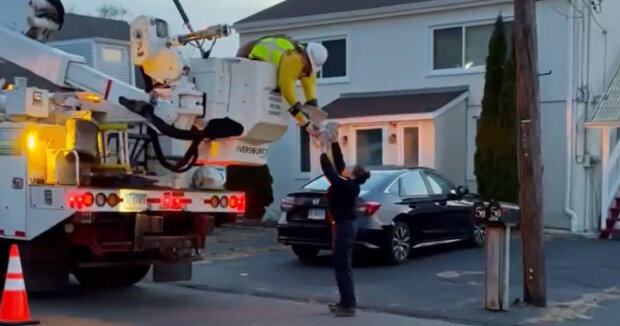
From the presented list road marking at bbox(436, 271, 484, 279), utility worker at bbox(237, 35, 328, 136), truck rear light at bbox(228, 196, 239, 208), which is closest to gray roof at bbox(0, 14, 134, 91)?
truck rear light at bbox(228, 196, 239, 208)

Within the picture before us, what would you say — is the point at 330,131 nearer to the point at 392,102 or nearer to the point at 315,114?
the point at 315,114

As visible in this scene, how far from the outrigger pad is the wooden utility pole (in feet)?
11.3

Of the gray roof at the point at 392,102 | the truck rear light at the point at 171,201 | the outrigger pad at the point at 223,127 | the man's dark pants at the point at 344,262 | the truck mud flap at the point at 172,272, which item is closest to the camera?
the outrigger pad at the point at 223,127

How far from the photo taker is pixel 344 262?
10898mm

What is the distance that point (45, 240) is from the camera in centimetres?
1098

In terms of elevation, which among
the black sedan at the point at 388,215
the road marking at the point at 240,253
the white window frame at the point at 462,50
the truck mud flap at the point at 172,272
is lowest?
the road marking at the point at 240,253

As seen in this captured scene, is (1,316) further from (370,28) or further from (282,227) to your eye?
(370,28)

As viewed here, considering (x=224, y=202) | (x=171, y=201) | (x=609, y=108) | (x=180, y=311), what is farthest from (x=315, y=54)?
(x=609, y=108)

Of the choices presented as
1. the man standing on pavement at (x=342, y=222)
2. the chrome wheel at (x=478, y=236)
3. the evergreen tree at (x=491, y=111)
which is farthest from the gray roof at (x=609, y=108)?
the man standing on pavement at (x=342, y=222)

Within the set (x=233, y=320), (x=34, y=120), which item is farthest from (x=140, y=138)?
(x=233, y=320)

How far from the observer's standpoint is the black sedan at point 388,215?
46.9 feet

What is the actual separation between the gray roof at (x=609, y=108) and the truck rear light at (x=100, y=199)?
39.8ft

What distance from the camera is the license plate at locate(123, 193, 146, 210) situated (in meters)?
10.4

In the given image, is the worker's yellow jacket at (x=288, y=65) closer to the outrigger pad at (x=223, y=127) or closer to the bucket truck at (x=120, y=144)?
the bucket truck at (x=120, y=144)
